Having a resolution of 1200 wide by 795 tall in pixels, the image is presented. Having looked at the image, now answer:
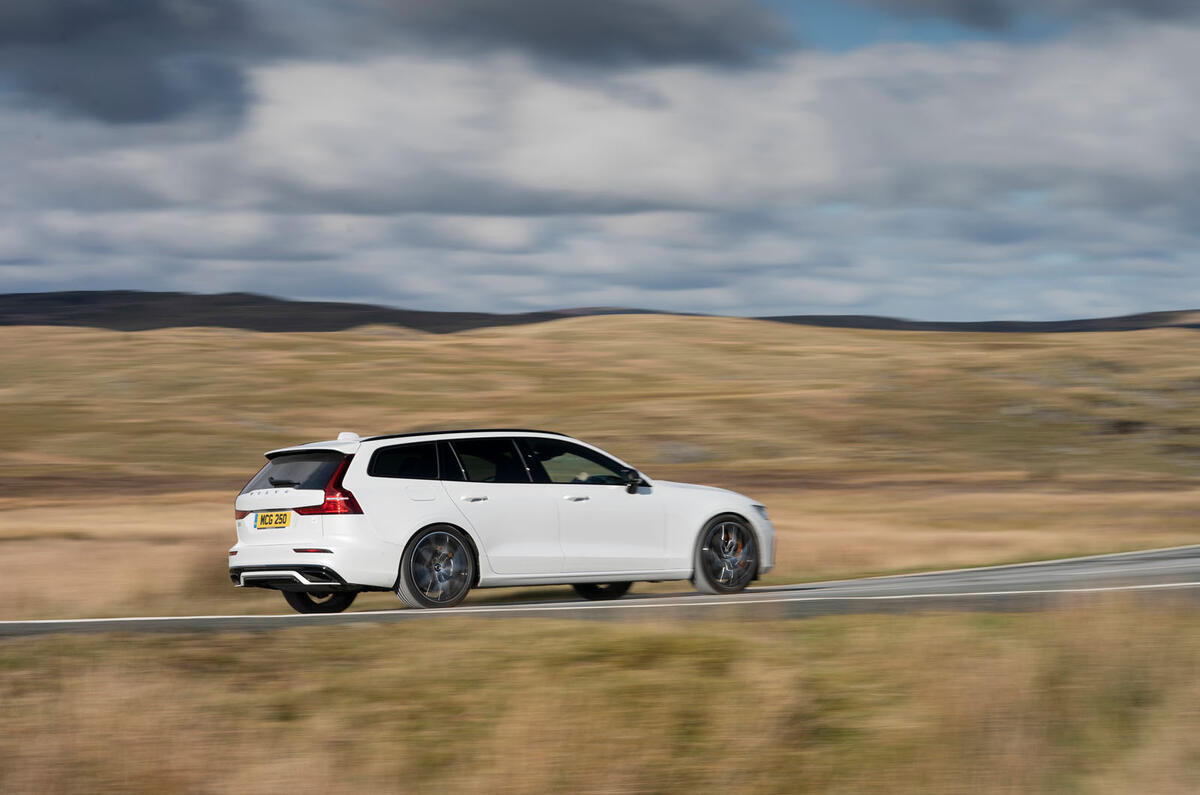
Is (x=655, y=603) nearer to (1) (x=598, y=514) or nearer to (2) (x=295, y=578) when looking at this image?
(1) (x=598, y=514)

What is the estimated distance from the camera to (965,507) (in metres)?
33.6

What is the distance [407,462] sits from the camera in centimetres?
1299

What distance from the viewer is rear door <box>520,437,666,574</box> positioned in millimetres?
13453

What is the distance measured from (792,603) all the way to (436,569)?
10.2 feet

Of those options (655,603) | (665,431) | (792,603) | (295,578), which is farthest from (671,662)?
(665,431)

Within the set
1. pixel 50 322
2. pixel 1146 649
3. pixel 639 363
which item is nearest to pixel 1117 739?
pixel 1146 649

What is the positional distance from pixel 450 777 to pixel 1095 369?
63.2 m

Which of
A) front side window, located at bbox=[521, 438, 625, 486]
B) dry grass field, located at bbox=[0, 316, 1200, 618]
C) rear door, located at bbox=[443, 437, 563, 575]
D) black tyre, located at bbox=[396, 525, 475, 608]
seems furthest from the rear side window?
dry grass field, located at bbox=[0, 316, 1200, 618]

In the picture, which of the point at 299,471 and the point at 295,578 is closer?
the point at 295,578

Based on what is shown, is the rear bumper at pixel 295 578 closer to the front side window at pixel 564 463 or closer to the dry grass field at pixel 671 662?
the dry grass field at pixel 671 662

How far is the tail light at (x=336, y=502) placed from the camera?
12.5 meters

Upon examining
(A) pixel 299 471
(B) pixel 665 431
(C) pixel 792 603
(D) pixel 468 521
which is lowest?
(C) pixel 792 603

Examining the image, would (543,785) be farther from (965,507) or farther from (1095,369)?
(1095,369)

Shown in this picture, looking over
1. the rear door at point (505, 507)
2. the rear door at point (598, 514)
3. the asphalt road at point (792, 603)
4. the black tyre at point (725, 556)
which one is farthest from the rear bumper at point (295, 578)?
the black tyre at point (725, 556)
